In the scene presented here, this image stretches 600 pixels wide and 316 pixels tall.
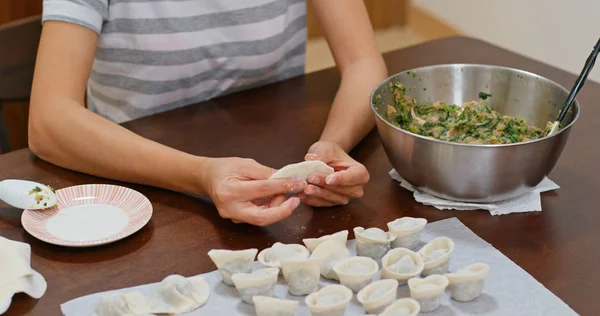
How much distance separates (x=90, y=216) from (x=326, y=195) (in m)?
0.39

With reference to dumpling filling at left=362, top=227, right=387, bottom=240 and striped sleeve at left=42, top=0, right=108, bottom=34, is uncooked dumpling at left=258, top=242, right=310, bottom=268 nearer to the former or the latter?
dumpling filling at left=362, top=227, right=387, bottom=240

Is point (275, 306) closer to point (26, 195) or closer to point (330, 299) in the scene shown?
point (330, 299)

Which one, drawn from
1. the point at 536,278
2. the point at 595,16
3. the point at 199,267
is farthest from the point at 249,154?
the point at 595,16

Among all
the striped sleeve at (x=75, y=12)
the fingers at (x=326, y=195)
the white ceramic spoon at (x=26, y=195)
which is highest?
the striped sleeve at (x=75, y=12)

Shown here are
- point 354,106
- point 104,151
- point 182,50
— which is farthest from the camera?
point 182,50

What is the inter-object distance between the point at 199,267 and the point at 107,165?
0.35 metres

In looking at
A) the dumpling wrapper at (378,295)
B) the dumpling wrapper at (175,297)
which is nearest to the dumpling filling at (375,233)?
the dumpling wrapper at (378,295)

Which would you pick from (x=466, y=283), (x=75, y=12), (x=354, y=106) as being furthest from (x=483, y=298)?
(x=75, y=12)

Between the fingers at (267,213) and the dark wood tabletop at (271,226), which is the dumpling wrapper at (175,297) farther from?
the fingers at (267,213)

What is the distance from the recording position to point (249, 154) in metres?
1.45

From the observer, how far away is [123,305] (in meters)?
1.01

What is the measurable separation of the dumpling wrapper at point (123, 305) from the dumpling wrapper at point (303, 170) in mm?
306

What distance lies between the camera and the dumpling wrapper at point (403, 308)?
0.97 m

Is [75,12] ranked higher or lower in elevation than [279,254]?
higher
